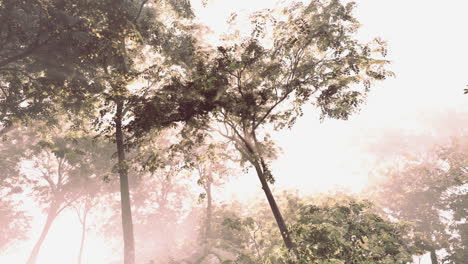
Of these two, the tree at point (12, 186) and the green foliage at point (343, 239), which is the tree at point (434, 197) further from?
the tree at point (12, 186)

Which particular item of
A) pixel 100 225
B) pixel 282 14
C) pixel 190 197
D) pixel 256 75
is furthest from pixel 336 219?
pixel 100 225

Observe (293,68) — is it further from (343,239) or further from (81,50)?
(81,50)

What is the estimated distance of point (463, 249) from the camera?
1884 centimetres

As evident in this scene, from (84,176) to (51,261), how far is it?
158 feet

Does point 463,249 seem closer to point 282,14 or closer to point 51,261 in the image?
point 282,14

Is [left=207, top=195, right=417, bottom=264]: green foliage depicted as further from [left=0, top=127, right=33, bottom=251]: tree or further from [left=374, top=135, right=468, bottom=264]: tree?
[left=0, top=127, right=33, bottom=251]: tree

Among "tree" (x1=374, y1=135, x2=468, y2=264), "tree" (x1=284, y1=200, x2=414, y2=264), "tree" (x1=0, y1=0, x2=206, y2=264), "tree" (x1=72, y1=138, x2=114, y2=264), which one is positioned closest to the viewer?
"tree" (x1=284, y1=200, x2=414, y2=264)

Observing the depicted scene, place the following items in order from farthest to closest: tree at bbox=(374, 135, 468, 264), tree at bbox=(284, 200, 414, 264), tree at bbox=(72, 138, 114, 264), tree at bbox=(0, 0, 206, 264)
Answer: tree at bbox=(72, 138, 114, 264) < tree at bbox=(374, 135, 468, 264) < tree at bbox=(0, 0, 206, 264) < tree at bbox=(284, 200, 414, 264)

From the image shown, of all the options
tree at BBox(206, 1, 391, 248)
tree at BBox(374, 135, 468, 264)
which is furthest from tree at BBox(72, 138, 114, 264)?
tree at BBox(374, 135, 468, 264)

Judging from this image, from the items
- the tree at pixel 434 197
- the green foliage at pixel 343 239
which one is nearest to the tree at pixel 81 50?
the green foliage at pixel 343 239

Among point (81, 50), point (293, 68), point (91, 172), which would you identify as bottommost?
point (293, 68)

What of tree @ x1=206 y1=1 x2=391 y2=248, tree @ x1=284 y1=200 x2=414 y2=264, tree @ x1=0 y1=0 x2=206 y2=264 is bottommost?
tree @ x1=284 y1=200 x2=414 y2=264

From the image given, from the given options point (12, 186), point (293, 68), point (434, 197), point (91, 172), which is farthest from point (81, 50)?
point (434, 197)

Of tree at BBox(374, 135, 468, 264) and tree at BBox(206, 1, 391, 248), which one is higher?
tree at BBox(206, 1, 391, 248)
